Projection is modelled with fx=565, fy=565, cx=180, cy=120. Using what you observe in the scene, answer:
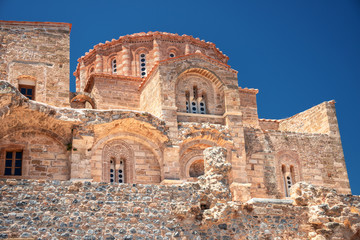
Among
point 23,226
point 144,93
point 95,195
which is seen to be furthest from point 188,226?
point 144,93

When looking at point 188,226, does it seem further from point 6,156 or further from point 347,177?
point 347,177

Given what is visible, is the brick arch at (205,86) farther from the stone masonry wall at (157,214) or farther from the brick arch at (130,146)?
the stone masonry wall at (157,214)

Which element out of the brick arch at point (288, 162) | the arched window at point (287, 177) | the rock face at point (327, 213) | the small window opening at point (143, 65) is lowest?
the rock face at point (327, 213)

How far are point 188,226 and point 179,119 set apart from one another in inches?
370

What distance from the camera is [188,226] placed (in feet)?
51.5

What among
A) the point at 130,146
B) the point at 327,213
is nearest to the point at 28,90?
the point at 130,146

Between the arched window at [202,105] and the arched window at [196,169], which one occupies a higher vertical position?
the arched window at [202,105]

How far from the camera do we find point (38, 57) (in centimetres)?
2448

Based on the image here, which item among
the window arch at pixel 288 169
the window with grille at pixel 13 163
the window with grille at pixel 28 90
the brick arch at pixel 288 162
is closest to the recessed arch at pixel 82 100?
the window with grille at pixel 28 90

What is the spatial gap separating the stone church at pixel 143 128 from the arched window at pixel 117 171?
4cm

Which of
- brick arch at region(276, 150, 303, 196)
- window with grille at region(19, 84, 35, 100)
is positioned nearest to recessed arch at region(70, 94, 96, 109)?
window with grille at region(19, 84, 35, 100)

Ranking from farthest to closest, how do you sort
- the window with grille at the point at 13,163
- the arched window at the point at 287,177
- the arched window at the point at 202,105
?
the arched window at the point at 287,177
the arched window at the point at 202,105
the window with grille at the point at 13,163

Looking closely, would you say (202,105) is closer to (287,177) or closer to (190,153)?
(190,153)

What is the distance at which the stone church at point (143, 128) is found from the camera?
21344 mm
